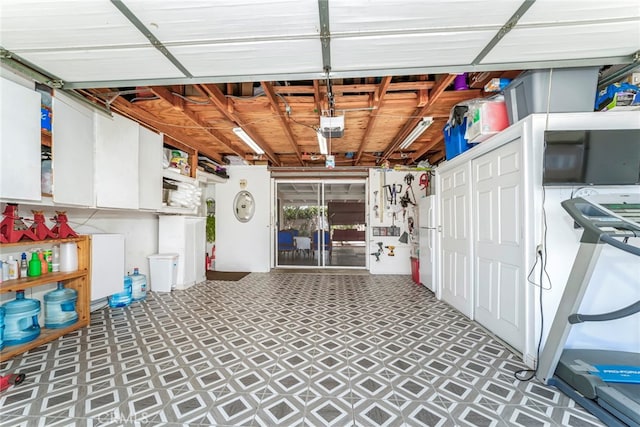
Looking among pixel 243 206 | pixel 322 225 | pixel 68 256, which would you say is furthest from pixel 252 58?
pixel 322 225

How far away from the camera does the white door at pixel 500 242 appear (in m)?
2.37

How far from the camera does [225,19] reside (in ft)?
5.16

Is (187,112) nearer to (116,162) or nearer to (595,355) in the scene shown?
(116,162)

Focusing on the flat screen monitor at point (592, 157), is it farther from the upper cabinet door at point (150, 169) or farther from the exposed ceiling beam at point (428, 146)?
the upper cabinet door at point (150, 169)

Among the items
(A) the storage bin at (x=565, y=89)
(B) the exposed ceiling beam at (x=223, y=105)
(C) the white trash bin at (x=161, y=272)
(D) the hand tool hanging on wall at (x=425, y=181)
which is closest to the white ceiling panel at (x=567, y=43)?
(A) the storage bin at (x=565, y=89)

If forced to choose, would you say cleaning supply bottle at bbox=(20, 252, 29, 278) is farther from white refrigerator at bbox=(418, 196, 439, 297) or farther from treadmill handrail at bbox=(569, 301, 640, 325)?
white refrigerator at bbox=(418, 196, 439, 297)

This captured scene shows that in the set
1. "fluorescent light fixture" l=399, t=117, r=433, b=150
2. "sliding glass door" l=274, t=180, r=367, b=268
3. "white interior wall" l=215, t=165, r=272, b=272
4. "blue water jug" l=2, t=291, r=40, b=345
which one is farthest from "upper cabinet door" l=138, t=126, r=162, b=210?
"fluorescent light fixture" l=399, t=117, r=433, b=150

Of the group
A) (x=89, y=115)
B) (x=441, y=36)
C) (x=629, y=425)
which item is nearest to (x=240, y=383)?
(x=629, y=425)

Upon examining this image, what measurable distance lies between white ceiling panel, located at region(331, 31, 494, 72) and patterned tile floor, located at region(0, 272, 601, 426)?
241 centimetres

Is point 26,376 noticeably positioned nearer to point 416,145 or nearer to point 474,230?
point 474,230

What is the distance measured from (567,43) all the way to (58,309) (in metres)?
5.08

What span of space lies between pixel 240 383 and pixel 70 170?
252 centimetres

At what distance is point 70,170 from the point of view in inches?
100

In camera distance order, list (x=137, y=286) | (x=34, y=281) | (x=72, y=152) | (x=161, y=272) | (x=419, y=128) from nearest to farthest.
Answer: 1. (x=34, y=281)
2. (x=72, y=152)
3. (x=419, y=128)
4. (x=137, y=286)
5. (x=161, y=272)
